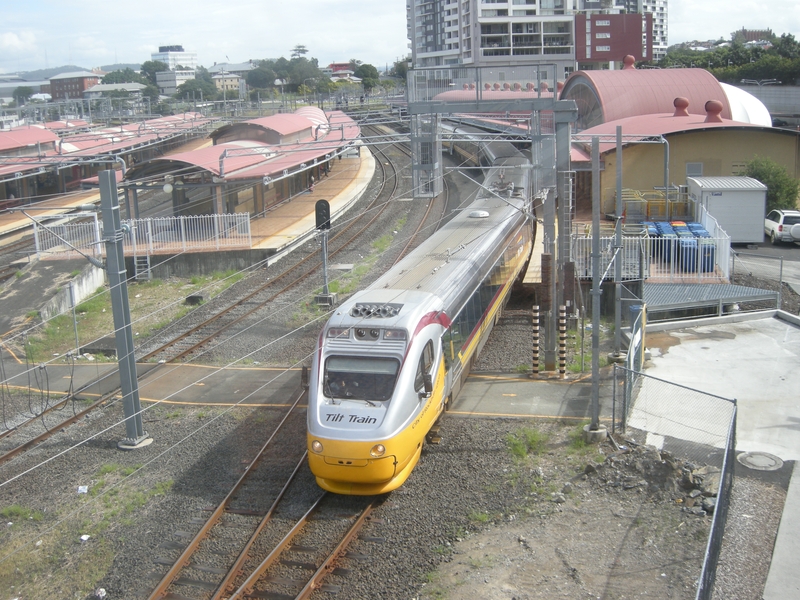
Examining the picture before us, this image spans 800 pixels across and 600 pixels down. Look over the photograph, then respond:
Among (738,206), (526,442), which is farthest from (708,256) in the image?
(526,442)

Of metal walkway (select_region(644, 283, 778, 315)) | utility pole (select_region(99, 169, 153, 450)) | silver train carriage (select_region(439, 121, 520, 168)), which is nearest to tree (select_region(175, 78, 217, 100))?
silver train carriage (select_region(439, 121, 520, 168))

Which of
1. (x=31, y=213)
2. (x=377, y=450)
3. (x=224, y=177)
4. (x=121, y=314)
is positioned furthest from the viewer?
(x=31, y=213)

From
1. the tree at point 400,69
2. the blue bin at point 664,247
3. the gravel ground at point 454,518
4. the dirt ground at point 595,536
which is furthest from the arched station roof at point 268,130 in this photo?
→ the tree at point 400,69

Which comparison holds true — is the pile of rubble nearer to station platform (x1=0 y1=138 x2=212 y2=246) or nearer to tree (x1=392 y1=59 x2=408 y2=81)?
station platform (x1=0 y1=138 x2=212 y2=246)

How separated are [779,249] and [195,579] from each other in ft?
79.7

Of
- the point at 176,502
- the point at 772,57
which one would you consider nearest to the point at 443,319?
the point at 176,502

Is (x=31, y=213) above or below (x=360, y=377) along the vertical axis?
above

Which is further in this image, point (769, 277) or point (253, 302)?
point (769, 277)

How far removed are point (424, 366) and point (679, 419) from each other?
14.3 ft

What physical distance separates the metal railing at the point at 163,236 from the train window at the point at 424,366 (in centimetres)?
1461

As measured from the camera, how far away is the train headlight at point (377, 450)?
9078mm

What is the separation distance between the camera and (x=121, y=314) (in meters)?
12.1

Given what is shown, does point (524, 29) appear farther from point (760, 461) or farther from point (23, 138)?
point (760, 461)

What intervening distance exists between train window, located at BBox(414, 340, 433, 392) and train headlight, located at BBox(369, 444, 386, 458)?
1054 mm
